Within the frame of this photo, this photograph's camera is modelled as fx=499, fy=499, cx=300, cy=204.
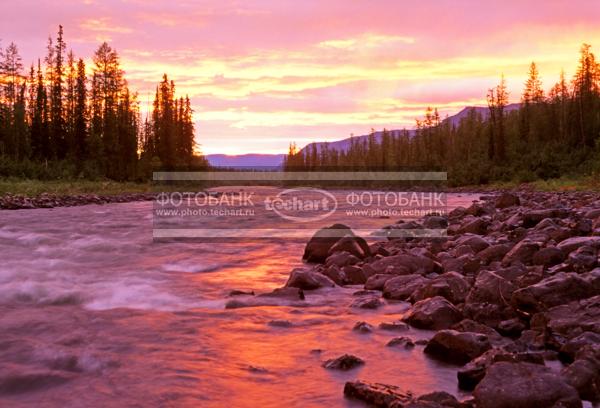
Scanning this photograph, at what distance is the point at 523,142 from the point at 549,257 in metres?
73.3

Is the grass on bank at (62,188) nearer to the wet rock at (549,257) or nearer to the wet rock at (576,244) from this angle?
the wet rock at (549,257)

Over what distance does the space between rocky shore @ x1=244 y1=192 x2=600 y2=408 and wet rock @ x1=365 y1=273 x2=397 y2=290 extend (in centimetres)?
2

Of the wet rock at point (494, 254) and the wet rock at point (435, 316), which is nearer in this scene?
the wet rock at point (435, 316)

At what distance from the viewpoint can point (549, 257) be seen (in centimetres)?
768

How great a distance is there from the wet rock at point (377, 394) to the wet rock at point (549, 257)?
183 inches

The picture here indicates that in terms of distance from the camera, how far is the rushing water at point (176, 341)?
14.7ft

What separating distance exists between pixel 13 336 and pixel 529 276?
22.0 feet

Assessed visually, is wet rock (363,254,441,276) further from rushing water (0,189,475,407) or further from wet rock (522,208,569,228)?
wet rock (522,208,569,228)

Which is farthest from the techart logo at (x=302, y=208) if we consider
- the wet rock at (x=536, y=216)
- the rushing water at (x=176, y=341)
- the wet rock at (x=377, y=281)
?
the wet rock at (x=377, y=281)

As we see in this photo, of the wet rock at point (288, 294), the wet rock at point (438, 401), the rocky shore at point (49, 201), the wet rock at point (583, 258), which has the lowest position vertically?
the wet rock at point (288, 294)

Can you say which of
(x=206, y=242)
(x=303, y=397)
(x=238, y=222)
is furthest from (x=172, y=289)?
(x=238, y=222)

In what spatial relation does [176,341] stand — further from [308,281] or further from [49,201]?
[49,201]

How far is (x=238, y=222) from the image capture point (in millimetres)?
23438

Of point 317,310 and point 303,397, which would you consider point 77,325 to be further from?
point 303,397
